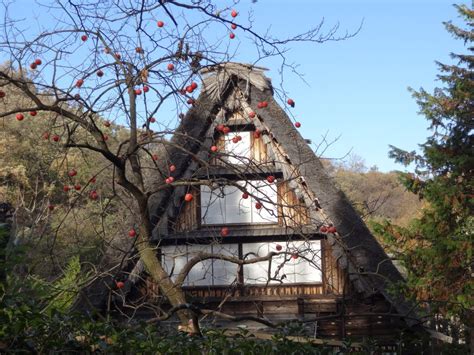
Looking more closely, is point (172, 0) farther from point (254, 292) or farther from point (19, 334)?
point (254, 292)

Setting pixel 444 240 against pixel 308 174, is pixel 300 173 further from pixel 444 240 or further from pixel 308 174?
pixel 444 240

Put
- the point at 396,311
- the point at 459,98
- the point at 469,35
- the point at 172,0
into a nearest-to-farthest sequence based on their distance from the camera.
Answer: the point at 172,0, the point at 396,311, the point at 459,98, the point at 469,35

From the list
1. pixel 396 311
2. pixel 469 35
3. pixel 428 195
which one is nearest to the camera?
pixel 396 311

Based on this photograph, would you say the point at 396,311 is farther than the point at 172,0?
Yes

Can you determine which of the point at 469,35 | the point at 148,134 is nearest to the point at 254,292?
the point at 148,134

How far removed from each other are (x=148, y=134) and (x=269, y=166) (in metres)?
4.33

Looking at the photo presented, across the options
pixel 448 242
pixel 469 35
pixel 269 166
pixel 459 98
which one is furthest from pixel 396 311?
pixel 469 35

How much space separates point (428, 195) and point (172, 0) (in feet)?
24.0

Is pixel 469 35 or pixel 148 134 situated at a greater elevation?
pixel 469 35

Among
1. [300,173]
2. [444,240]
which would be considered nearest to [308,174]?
[300,173]

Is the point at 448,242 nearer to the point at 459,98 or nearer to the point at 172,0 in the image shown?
the point at 172,0

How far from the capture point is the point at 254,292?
414 inches

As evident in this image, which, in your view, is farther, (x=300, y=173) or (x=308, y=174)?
(x=308, y=174)

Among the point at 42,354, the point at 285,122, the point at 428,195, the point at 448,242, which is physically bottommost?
the point at 42,354
